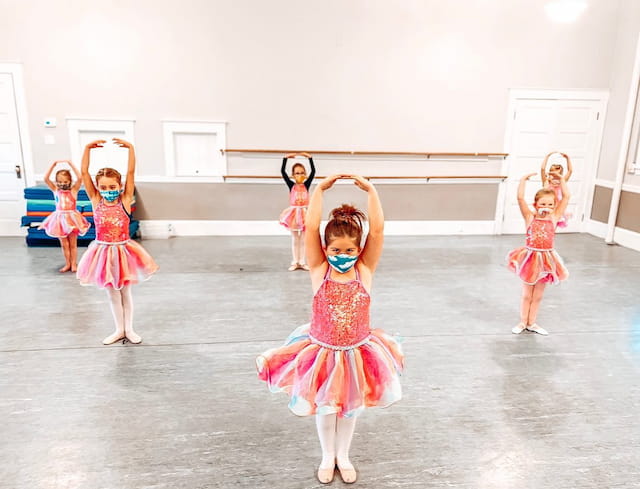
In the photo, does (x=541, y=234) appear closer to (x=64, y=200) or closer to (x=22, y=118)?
(x=64, y=200)

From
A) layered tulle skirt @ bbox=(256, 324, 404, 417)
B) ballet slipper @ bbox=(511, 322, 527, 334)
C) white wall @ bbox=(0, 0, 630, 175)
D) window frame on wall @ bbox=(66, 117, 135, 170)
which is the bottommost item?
ballet slipper @ bbox=(511, 322, 527, 334)

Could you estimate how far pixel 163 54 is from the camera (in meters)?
6.12

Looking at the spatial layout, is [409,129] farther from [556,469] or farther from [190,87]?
[556,469]

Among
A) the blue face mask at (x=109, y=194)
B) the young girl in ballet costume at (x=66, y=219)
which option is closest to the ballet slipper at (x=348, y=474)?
the blue face mask at (x=109, y=194)

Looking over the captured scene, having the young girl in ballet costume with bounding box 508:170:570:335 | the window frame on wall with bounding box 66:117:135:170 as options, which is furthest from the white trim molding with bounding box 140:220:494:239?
the young girl in ballet costume with bounding box 508:170:570:335

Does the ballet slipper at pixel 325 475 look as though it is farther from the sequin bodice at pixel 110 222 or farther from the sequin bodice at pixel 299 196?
the sequin bodice at pixel 299 196

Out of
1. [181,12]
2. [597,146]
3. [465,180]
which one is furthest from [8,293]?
[597,146]

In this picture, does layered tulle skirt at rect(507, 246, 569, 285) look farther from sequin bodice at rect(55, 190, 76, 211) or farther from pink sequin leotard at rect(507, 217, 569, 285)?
sequin bodice at rect(55, 190, 76, 211)

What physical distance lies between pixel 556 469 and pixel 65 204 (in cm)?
486

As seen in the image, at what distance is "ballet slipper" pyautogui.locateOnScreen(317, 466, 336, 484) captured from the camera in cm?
200

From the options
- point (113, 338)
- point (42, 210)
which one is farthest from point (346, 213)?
point (42, 210)

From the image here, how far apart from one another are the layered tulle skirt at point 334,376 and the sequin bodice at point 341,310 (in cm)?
5

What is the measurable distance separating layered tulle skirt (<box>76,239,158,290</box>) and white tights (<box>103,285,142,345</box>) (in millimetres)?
151

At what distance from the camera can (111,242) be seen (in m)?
3.07
